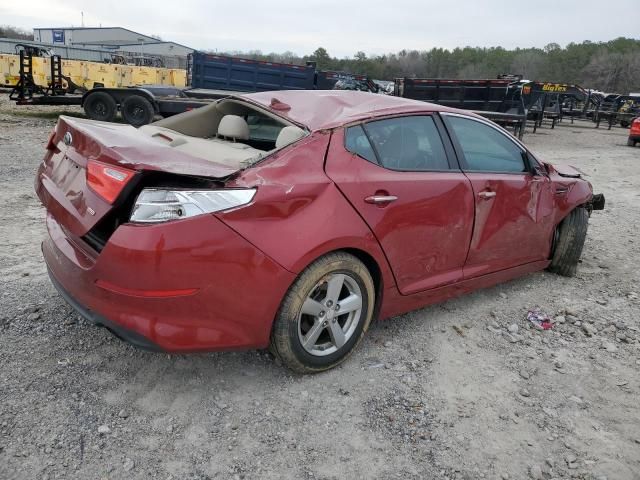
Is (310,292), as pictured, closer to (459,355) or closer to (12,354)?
(459,355)

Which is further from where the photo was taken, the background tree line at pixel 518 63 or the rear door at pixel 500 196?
the background tree line at pixel 518 63

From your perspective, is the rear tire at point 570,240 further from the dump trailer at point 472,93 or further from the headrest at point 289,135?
the dump trailer at point 472,93

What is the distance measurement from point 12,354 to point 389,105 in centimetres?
267

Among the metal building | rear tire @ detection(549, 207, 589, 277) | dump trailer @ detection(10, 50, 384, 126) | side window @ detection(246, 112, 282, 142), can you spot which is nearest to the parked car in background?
dump trailer @ detection(10, 50, 384, 126)

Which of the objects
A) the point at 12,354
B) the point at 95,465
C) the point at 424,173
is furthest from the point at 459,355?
the point at 12,354

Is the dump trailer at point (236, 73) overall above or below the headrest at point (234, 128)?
above

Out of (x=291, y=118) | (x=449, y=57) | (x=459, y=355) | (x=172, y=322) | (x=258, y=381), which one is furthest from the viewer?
(x=449, y=57)

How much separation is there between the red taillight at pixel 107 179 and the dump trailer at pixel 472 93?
1560 centimetres

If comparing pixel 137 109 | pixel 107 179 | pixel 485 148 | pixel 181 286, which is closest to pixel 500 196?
pixel 485 148

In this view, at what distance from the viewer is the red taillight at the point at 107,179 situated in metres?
2.31

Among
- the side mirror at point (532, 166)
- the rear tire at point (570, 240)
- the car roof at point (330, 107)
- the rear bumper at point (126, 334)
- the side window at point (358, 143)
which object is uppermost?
the car roof at point (330, 107)

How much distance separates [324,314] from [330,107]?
1249 mm

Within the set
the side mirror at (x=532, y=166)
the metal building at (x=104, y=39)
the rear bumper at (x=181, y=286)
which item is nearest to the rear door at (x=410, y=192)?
the rear bumper at (x=181, y=286)

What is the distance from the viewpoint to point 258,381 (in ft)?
9.21
